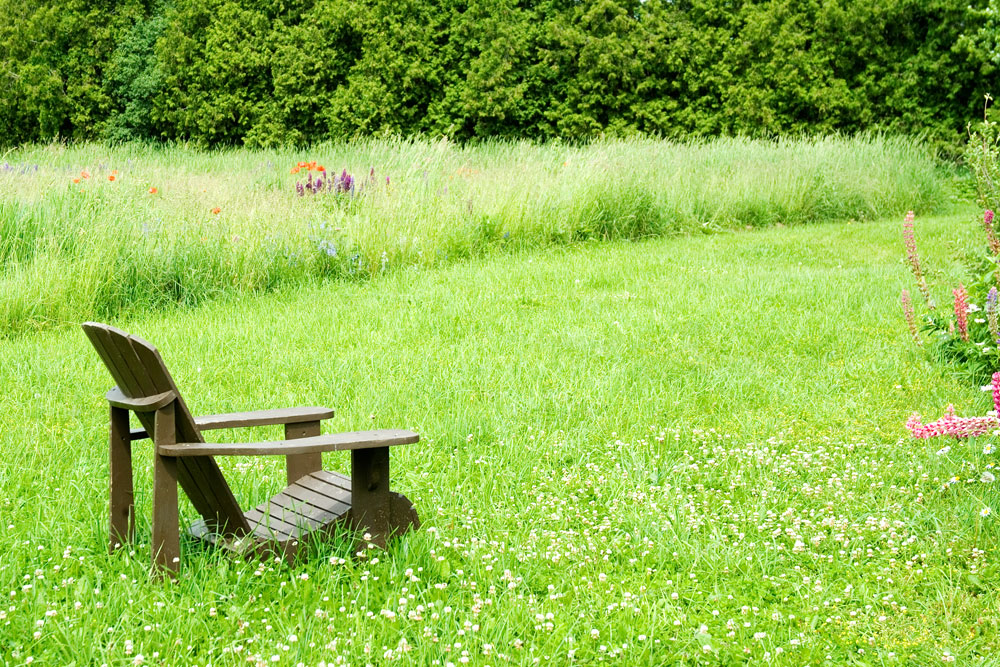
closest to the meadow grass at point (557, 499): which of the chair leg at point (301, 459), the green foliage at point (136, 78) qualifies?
the chair leg at point (301, 459)

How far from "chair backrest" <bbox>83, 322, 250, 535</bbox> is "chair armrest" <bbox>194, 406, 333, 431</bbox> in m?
0.28

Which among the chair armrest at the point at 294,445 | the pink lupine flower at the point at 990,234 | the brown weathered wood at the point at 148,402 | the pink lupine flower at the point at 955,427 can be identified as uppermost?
the pink lupine flower at the point at 990,234

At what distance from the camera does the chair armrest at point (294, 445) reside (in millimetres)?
2480

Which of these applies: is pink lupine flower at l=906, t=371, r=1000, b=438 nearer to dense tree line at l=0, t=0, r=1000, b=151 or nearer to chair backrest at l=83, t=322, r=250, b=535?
chair backrest at l=83, t=322, r=250, b=535

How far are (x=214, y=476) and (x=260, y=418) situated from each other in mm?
417

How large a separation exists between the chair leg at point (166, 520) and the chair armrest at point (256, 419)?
0.30m

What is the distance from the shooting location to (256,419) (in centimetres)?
304

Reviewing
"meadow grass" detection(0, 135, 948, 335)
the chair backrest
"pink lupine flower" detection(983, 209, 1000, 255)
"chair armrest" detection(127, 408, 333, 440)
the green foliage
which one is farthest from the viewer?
the green foliage

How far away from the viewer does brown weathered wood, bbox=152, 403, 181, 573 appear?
8.36ft

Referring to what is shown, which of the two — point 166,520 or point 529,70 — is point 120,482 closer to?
point 166,520

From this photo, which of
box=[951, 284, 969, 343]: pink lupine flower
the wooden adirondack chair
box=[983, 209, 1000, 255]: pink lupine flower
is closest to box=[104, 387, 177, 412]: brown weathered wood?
the wooden adirondack chair

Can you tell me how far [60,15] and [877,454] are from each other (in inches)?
1082

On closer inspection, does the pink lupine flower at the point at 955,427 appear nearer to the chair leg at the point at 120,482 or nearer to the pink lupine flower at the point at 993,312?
the pink lupine flower at the point at 993,312

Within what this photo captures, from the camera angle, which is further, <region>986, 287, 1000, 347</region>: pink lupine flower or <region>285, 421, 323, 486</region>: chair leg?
<region>986, 287, 1000, 347</region>: pink lupine flower
